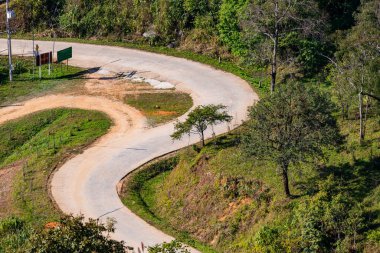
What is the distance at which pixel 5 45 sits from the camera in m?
78.9

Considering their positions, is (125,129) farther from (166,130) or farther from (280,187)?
(280,187)

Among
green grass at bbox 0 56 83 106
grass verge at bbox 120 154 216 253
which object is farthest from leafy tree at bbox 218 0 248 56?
grass verge at bbox 120 154 216 253

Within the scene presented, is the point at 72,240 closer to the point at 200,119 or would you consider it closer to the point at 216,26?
the point at 200,119

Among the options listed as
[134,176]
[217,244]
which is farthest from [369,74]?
[134,176]

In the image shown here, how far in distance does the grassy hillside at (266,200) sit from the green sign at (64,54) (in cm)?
2643

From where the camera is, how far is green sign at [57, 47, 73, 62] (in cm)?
7056

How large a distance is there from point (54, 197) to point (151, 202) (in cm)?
683

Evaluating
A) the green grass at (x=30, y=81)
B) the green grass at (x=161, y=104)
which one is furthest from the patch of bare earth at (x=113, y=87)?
the green grass at (x=30, y=81)

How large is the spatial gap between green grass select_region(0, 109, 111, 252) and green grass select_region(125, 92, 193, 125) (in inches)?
154

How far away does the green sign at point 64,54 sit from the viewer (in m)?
70.6

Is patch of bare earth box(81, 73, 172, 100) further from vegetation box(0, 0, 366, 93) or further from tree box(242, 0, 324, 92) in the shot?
tree box(242, 0, 324, 92)

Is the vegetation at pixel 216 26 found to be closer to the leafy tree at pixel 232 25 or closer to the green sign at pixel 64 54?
the leafy tree at pixel 232 25

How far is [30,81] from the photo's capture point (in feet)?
225

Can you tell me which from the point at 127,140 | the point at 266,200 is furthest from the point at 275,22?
the point at 266,200
